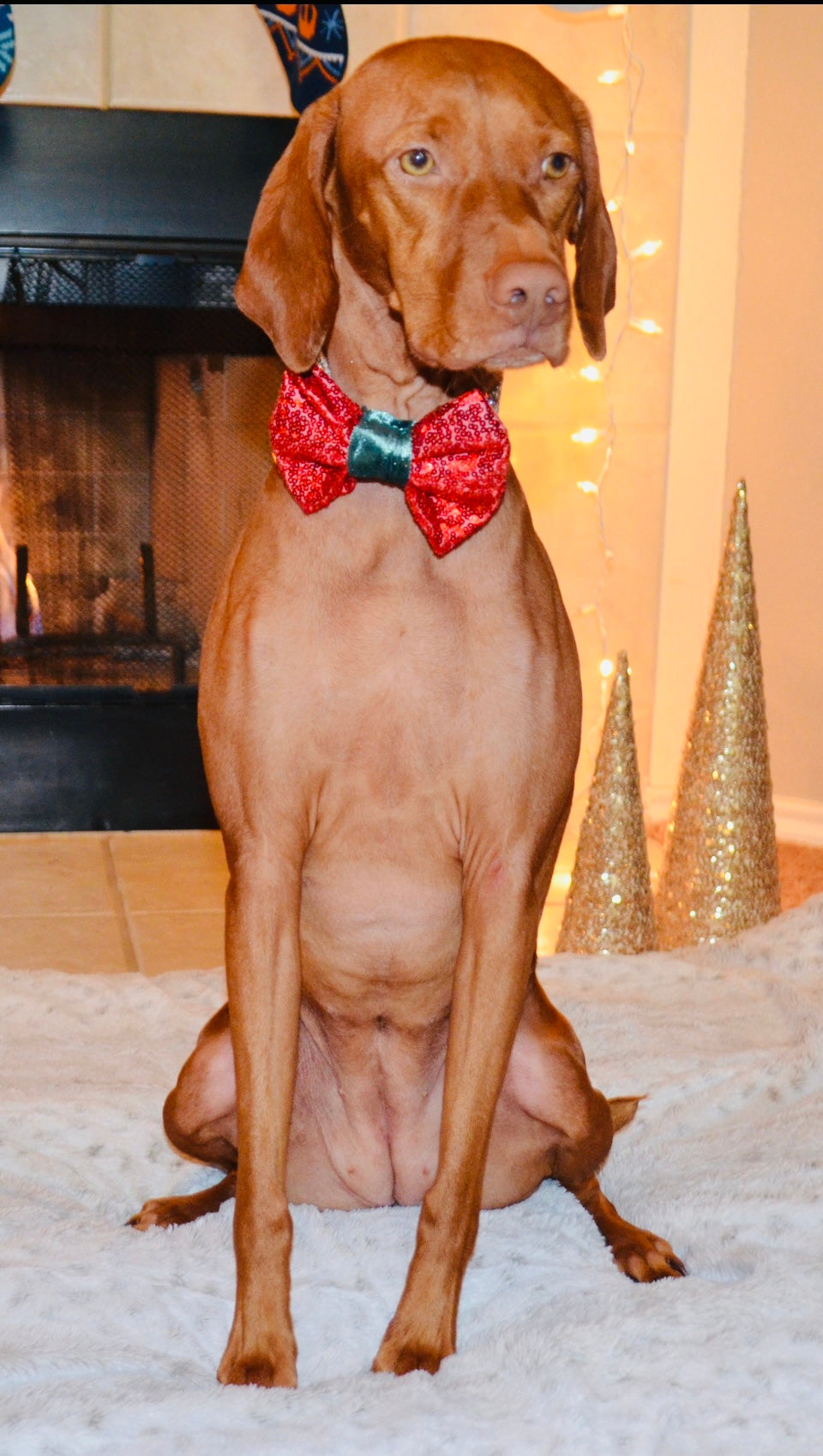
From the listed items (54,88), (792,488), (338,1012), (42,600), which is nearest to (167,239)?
(54,88)

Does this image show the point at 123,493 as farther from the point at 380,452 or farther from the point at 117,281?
the point at 380,452

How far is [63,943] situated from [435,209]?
1959 mm

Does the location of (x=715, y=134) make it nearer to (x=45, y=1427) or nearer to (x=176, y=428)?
(x=176, y=428)

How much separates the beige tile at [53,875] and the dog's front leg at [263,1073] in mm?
1740

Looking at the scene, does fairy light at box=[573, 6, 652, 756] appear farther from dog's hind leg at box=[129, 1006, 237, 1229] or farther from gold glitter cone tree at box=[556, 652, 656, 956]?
dog's hind leg at box=[129, 1006, 237, 1229]

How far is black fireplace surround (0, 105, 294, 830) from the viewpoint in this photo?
3.48m

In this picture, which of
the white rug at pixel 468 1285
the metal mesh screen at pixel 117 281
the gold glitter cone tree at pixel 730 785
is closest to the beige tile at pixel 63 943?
the white rug at pixel 468 1285

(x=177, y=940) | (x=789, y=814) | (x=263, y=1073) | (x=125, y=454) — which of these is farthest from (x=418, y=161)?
(x=789, y=814)

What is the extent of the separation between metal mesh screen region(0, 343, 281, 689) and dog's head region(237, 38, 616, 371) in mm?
2312

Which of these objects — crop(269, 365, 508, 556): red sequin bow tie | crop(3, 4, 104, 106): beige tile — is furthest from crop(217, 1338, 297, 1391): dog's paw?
crop(3, 4, 104, 106): beige tile

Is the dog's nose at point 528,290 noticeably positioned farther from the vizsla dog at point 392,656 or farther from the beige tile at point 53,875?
the beige tile at point 53,875

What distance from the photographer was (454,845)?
154 cm

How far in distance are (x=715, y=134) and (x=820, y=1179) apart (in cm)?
282

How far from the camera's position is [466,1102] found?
1.50 meters
